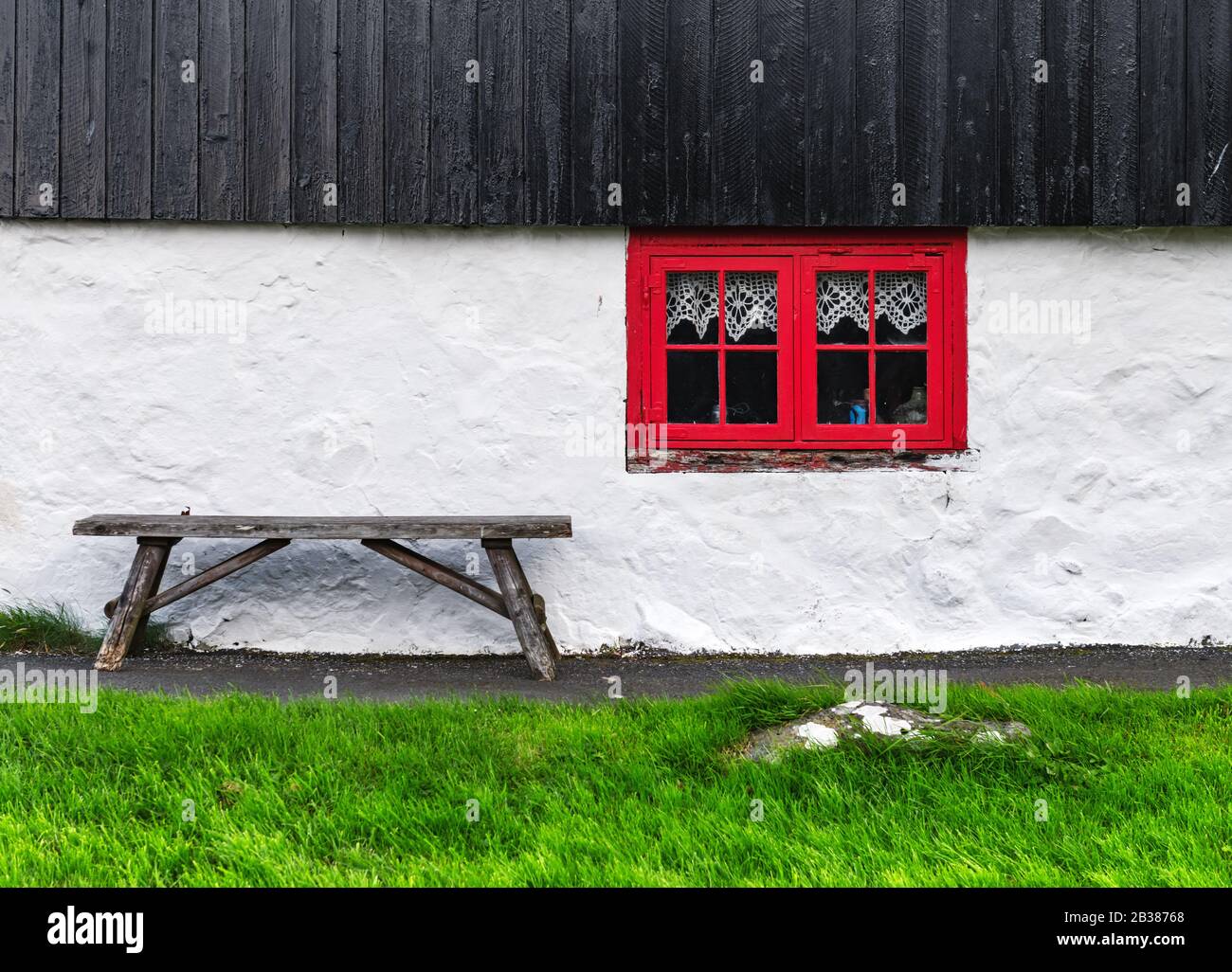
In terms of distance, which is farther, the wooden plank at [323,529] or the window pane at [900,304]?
the window pane at [900,304]

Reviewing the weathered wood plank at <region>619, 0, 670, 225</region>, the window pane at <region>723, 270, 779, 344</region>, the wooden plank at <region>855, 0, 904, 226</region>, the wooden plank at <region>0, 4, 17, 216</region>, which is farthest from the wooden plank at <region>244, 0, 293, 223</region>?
the wooden plank at <region>855, 0, 904, 226</region>

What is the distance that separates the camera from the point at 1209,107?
224 inches

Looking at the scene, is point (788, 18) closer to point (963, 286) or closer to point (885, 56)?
point (885, 56)

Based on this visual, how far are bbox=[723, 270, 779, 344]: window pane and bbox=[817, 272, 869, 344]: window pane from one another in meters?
0.27

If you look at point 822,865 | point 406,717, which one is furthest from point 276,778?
point 822,865

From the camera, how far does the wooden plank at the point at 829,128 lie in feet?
18.4

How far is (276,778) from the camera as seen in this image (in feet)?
11.4

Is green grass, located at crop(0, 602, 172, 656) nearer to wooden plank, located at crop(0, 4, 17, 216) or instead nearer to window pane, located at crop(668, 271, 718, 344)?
wooden plank, located at crop(0, 4, 17, 216)

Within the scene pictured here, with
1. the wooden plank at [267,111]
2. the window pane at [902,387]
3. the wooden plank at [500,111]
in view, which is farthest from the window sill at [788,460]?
the wooden plank at [267,111]

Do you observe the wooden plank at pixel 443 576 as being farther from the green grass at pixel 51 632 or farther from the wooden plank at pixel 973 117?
the wooden plank at pixel 973 117

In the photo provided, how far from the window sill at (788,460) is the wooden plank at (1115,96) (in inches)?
70.5

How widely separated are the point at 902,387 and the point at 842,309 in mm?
580

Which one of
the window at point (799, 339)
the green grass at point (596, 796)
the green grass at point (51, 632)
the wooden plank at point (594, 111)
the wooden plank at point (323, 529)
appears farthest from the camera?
the window at point (799, 339)

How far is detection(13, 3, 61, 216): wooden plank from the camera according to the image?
5.55 metres
